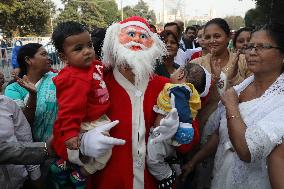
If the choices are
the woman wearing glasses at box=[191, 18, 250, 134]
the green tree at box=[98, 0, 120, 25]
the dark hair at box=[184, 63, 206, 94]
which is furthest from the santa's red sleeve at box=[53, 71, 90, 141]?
the green tree at box=[98, 0, 120, 25]

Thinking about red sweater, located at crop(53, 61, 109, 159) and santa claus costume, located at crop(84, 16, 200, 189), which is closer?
red sweater, located at crop(53, 61, 109, 159)

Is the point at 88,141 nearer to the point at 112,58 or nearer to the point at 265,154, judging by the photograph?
the point at 112,58

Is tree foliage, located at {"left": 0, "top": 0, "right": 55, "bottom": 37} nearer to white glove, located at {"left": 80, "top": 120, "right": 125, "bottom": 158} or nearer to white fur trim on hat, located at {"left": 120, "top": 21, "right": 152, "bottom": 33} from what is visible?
white fur trim on hat, located at {"left": 120, "top": 21, "right": 152, "bottom": 33}

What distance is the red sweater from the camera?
6.41 ft

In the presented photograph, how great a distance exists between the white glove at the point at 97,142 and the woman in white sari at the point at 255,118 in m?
0.77


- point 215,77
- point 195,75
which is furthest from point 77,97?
point 215,77

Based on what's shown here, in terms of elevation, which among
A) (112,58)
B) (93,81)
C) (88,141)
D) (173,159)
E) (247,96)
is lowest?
(173,159)

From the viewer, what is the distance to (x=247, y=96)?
2.29 meters

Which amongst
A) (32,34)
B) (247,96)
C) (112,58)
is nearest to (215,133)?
(247,96)

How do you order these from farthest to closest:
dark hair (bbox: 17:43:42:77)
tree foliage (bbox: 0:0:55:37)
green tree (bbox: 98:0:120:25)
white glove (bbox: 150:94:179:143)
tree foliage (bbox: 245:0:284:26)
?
green tree (bbox: 98:0:120:25) → tree foliage (bbox: 0:0:55:37) → tree foliage (bbox: 245:0:284:26) → dark hair (bbox: 17:43:42:77) → white glove (bbox: 150:94:179:143)

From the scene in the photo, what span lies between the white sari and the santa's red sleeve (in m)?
1.05

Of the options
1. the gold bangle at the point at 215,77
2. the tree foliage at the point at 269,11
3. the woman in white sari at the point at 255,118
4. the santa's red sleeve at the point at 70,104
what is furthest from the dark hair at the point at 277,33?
the tree foliage at the point at 269,11

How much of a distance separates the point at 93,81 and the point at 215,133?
1099mm

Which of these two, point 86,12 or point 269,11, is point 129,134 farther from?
point 86,12
